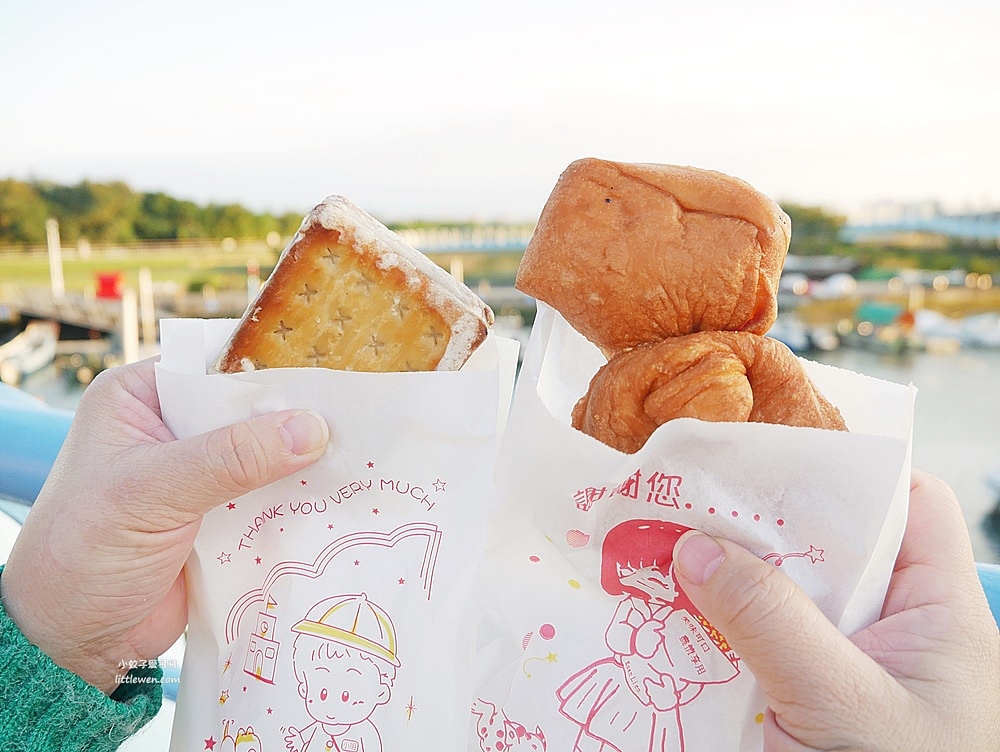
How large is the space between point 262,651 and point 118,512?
211 mm

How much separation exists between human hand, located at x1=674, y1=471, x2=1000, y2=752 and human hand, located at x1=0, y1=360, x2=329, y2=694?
0.42 m

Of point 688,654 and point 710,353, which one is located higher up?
point 710,353

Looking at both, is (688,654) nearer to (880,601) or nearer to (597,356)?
(880,601)

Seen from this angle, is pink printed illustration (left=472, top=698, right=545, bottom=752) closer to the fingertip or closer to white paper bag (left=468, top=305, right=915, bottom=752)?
white paper bag (left=468, top=305, right=915, bottom=752)

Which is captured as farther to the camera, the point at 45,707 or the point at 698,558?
the point at 45,707

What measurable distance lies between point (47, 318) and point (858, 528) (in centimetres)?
1150

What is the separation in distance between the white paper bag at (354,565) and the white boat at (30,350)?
920 centimetres

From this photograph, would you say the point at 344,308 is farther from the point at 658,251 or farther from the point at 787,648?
the point at 787,648

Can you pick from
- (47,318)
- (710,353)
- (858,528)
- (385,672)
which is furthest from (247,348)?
(47,318)

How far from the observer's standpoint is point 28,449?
133 cm

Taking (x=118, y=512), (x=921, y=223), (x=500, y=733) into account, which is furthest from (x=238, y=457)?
(x=921, y=223)

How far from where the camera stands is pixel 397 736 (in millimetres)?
792

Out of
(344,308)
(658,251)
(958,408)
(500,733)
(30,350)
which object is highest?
(658,251)

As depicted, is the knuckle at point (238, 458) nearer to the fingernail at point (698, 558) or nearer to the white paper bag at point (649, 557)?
the white paper bag at point (649, 557)
